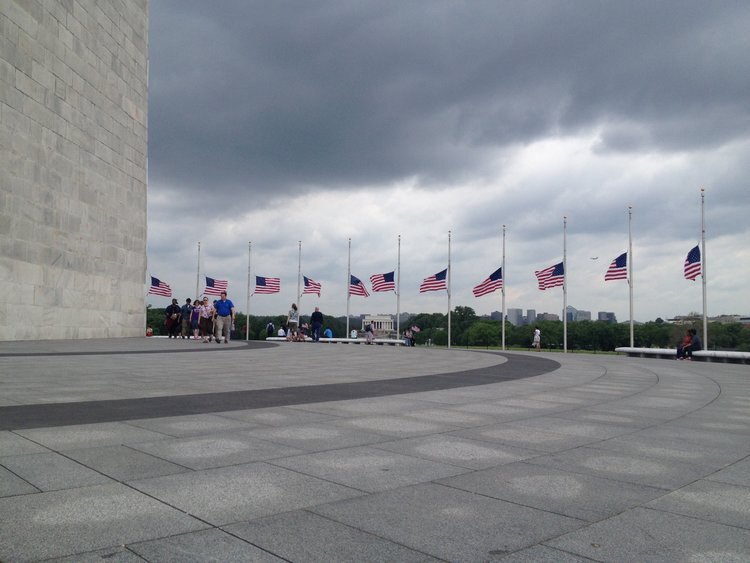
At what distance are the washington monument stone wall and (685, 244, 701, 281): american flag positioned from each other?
29.1m

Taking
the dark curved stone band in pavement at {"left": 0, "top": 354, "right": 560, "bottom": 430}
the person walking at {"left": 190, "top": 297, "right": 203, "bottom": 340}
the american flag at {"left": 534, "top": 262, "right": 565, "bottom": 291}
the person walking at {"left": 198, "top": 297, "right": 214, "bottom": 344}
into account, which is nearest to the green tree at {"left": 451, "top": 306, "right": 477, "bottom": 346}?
the american flag at {"left": 534, "top": 262, "right": 565, "bottom": 291}

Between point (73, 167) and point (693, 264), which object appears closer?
point (73, 167)

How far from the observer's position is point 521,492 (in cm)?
434

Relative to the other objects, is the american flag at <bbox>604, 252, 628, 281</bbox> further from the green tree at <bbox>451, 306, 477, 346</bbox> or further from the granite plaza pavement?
the green tree at <bbox>451, 306, 477, 346</bbox>

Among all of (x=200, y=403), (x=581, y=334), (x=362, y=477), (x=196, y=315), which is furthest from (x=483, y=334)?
(x=362, y=477)

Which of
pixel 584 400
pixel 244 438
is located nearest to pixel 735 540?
pixel 244 438

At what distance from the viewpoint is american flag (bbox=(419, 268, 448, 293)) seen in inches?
1603

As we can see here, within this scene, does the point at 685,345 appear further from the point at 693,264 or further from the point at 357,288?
the point at 357,288

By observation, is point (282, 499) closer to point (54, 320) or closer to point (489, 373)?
point (489, 373)

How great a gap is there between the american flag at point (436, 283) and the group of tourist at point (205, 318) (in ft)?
49.6

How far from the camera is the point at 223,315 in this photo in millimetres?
24594

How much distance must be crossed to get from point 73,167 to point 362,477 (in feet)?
81.8

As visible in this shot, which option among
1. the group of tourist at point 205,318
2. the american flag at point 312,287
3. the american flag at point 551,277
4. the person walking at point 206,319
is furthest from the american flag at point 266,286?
the american flag at point 551,277

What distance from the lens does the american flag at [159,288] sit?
3891 cm
